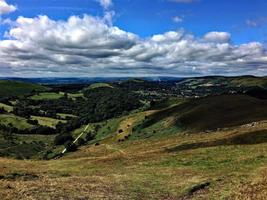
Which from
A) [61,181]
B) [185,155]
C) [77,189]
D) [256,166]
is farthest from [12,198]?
[185,155]

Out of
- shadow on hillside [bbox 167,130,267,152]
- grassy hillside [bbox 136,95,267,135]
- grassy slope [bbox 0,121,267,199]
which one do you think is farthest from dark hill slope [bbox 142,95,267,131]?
grassy slope [bbox 0,121,267,199]

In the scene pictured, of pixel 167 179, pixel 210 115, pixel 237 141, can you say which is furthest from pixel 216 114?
pixel 167 179

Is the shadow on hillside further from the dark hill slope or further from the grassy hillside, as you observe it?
the grassy hillside

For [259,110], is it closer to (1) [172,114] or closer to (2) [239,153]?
(1) [172,114]

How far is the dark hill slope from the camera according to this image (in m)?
105

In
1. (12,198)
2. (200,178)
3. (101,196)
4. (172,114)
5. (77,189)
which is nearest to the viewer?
(12,198)

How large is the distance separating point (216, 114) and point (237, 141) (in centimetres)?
6352

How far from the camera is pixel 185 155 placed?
2090 inches

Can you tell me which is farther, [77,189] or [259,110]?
[259,110]

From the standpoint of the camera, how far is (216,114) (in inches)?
4914

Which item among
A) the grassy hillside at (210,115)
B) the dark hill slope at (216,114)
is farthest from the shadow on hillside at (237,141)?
the grassy hillside at (210,115)

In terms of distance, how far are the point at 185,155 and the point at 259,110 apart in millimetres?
68681

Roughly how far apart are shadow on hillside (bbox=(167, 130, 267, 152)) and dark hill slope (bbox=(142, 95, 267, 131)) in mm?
32422

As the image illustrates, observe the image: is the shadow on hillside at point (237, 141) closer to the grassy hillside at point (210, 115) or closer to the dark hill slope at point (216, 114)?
the dark hill slope at point (216, 114)
